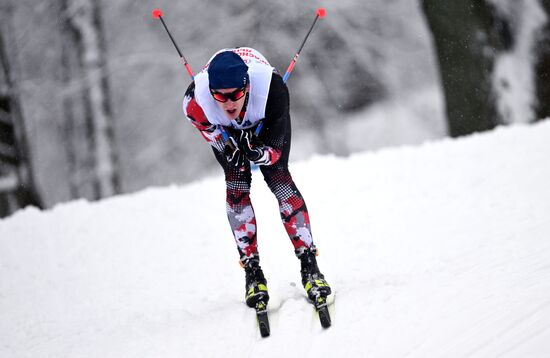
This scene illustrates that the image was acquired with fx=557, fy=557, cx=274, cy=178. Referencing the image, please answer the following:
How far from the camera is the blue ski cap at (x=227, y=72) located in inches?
120

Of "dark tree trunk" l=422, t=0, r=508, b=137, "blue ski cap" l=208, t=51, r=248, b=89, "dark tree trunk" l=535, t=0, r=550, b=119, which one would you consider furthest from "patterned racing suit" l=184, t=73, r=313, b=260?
"dark tree trunk" l=535, t=0, r=550, b=119

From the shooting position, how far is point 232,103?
124 inches

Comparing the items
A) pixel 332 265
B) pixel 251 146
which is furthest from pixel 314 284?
pixel 251 146

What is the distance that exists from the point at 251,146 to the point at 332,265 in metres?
1.44

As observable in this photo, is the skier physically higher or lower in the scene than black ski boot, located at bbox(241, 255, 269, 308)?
higher

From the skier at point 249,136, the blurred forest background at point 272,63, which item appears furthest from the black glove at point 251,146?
the blurred forest background at point 272,63

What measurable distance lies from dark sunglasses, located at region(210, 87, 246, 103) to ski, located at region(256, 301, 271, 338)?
1312 mm

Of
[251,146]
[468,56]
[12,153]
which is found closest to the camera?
[251,146]

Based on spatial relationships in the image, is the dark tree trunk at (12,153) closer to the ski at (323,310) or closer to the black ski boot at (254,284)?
the black ski boot at (254,284)

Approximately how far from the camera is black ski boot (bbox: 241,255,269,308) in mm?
3596

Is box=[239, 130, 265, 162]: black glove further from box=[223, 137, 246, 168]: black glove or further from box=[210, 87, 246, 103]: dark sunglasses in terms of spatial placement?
box=[210, 87, 246, 103]: dark sunglasses

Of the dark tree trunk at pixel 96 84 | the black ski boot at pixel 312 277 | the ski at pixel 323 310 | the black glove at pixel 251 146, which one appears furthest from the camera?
the dark tree trunk at pixel 96 84

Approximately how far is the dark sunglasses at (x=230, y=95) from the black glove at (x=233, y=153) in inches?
10.1

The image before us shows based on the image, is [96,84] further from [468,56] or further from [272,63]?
[468,56]
